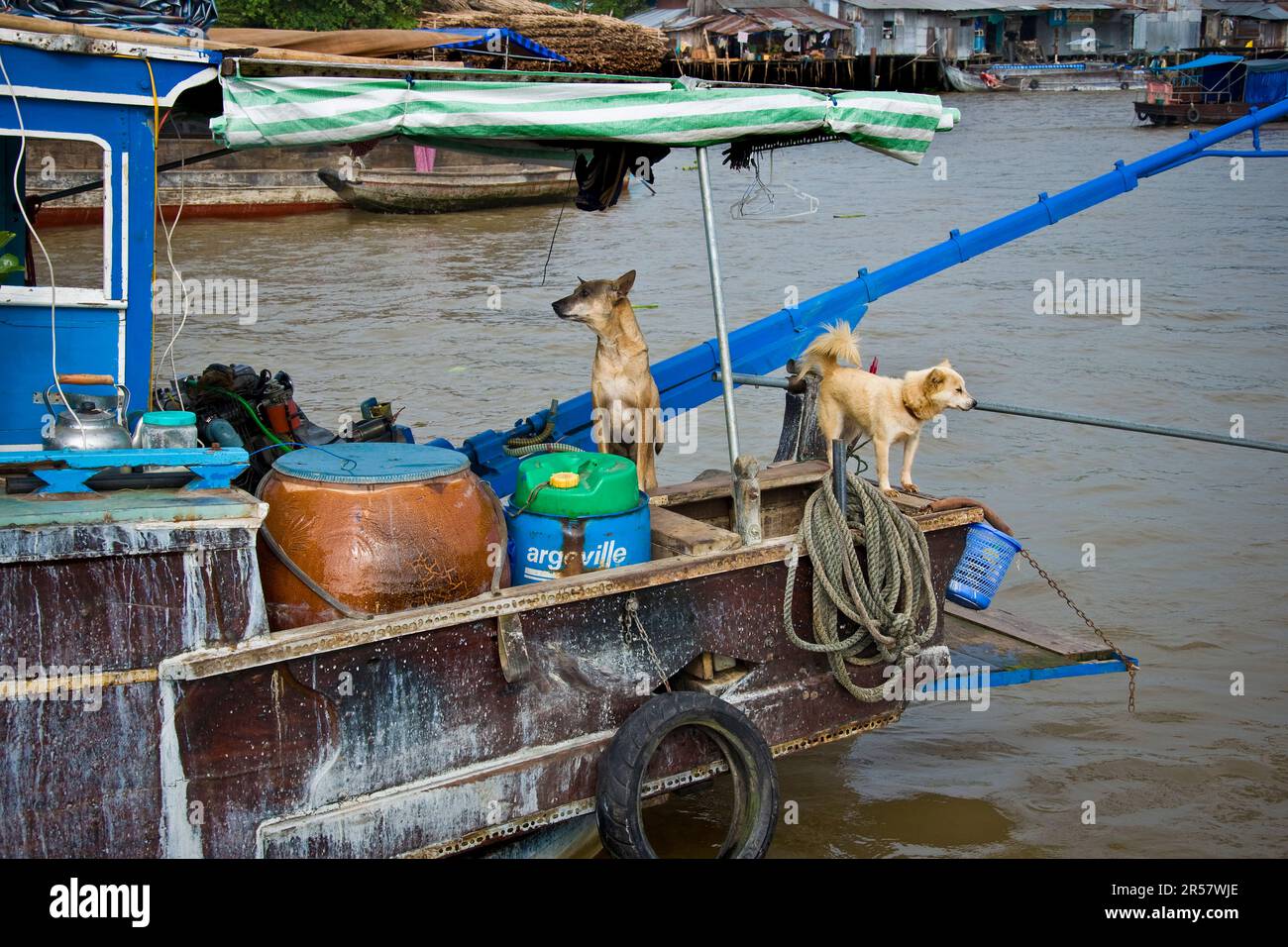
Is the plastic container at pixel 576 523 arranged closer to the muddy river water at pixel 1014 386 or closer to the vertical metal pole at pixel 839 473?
the vertical metal pole at pixel 839 473

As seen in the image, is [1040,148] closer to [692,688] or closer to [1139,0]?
[692,688]

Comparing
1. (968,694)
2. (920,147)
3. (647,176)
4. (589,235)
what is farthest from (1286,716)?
(589,235)

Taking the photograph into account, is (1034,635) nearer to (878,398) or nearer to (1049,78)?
(878,398)

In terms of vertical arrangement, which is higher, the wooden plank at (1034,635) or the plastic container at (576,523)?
the plastic container at (576,523)

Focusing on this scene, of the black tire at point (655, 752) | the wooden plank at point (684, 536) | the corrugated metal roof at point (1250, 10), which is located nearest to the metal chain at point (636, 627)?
the black tire at point (655, 752)

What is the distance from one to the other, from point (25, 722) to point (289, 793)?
75 cm

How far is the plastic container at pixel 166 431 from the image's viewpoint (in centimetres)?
402

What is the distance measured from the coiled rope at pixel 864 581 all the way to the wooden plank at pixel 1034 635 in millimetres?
1000

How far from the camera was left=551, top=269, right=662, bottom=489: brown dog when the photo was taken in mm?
5484

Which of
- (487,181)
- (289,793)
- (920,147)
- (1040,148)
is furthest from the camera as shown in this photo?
(1040,148)

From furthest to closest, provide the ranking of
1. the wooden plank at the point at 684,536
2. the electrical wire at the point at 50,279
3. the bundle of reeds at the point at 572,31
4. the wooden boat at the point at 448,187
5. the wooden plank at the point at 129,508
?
1. the bundle of reeds at the point at 572,31
2. the wooden boat at the point at 448,187
3. the wooden plank at the point at 684,536
4. the electrical wire at the point at 50,279
5. the wooden plank at the point at 129,508

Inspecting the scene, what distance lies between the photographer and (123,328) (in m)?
4.70

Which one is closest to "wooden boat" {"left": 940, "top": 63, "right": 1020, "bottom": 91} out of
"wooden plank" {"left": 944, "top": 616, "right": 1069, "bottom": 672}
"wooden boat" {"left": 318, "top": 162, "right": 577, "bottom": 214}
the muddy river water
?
the muddy river water

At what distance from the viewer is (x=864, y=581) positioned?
187 inches
